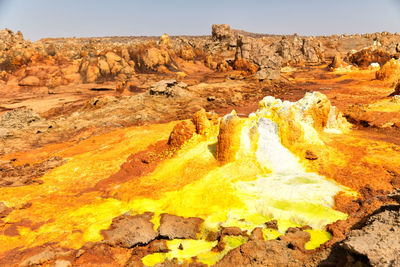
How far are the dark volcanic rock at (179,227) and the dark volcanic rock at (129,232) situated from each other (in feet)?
0.86

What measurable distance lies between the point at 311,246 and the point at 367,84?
77.1 feet

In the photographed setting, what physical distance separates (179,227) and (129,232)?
117 cm

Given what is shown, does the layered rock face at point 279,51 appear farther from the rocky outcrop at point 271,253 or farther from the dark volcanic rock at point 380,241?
the dark volcanic rock at point 380,241

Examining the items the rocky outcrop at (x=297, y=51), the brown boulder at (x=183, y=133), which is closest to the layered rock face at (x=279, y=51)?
the rocky outcrop at (x=297, y=51)

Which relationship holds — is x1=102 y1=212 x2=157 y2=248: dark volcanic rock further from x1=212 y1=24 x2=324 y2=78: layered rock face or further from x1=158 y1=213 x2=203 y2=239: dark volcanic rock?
x1=212 y1=24 x2=324 y2=78: layered rock face

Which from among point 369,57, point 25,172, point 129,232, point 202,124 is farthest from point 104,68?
point 369,57

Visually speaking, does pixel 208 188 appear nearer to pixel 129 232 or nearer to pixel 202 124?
pixel 129 232

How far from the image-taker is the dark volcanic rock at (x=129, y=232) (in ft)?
20.4

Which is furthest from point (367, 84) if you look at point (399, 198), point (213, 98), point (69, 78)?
point (69, 78)

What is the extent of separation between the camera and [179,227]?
648 cm

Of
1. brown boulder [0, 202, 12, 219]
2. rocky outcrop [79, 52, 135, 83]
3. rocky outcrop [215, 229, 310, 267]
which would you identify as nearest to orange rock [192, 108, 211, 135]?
rocky outcrop [215, 229, 310, 267]

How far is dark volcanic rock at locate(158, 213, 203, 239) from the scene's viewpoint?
248 inches

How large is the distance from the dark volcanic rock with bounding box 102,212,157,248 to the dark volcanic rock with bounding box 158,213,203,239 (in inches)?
10.4

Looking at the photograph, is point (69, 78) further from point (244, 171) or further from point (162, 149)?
point (244, 171)
